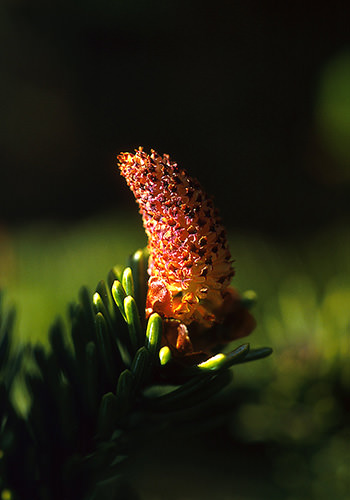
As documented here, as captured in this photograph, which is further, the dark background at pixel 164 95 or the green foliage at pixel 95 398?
the dark background at pixel 164 95

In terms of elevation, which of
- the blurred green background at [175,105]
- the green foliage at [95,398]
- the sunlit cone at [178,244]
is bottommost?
the green foliage at [95,398]

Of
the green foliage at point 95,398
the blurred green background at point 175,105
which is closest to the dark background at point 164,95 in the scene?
the blurred green background at point 175,105

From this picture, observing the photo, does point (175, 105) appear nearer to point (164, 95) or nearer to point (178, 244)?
point (164, 95)

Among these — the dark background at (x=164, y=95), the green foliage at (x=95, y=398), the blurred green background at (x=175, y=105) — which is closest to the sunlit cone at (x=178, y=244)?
the green foliage at (x=95, y=398)

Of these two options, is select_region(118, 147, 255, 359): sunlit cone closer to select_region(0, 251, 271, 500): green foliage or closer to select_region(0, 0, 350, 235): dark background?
select_region(0, 251, 271, 500): green foliage

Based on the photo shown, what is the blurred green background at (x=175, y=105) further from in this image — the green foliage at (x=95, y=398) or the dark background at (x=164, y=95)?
the green foliage at (x=95, y=398)

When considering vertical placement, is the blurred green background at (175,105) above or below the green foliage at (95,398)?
above

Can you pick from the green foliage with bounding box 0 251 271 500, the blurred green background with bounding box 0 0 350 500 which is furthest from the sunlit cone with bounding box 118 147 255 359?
the blurred green background with bounding box 0 0 350 500

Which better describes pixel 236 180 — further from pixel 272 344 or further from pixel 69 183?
pixel 272 344
